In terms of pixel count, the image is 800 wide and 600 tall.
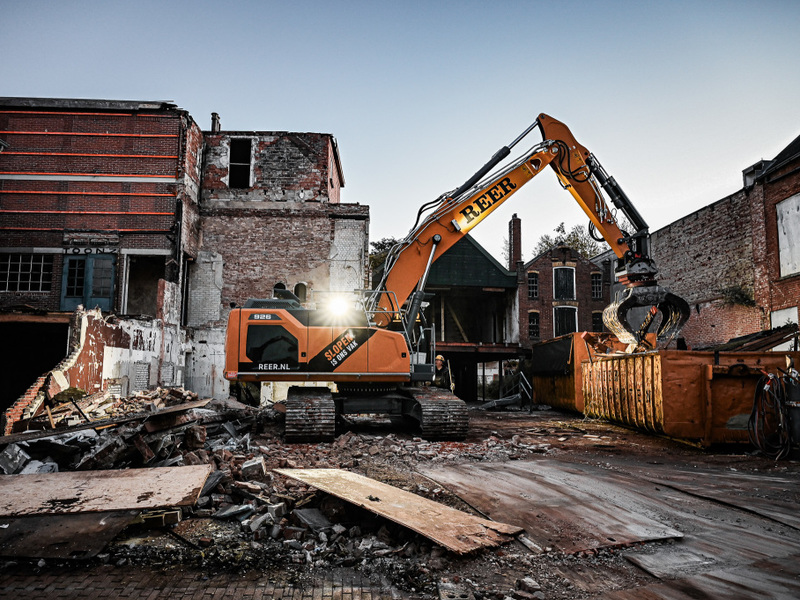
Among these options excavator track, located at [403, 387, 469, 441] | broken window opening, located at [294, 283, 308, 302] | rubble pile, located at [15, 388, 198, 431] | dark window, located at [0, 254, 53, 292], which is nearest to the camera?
rubble pile, located at [15, 388, 198, 431]

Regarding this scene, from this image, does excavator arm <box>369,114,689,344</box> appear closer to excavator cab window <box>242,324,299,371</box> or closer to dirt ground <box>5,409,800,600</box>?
excavator cab window <box>242,324,299,371</box>

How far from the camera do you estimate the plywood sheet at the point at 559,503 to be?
4160 millimetres

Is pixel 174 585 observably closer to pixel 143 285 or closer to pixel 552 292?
pixel 143 285

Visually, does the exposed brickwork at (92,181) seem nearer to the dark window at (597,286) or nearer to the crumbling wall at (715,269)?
the crumbling wall at (715,269)

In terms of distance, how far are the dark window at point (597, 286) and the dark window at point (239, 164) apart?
20.2 metres

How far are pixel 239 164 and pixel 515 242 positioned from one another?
1748 centimetres

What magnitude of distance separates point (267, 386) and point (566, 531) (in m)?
15.6

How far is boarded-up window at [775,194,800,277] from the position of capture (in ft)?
55.0

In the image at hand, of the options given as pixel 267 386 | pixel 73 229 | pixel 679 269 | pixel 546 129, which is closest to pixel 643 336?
pixel 546 129

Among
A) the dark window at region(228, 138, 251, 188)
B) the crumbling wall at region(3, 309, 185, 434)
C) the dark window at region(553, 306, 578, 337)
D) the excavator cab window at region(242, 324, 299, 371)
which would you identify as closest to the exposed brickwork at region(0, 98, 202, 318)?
the dark window at region(228, 138, 251, 188)

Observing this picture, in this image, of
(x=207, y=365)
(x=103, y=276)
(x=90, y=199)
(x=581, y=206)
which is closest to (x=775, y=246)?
(x=581, y=206)

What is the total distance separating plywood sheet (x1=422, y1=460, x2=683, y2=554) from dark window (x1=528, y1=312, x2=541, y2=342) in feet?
77.5

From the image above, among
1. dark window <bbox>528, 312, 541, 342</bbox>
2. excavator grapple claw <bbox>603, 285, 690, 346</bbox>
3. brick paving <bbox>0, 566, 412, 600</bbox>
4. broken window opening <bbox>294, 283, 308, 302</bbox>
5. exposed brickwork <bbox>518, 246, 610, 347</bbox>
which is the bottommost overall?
brick paving <bbox>0, 566, 412, 600</bbox>

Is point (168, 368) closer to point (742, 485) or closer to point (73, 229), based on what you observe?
point (73, 229)
